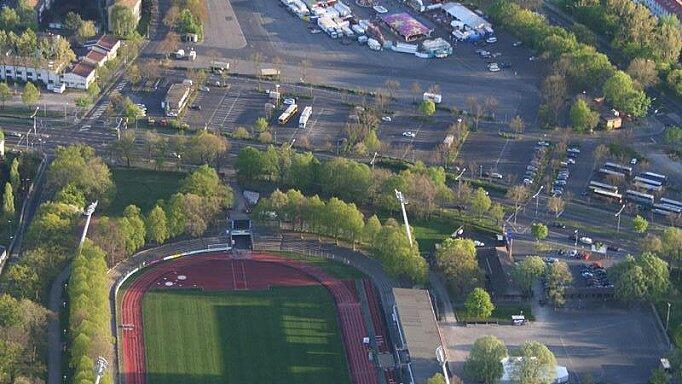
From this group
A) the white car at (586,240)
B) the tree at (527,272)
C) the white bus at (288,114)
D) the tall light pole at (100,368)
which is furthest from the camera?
the white bus at (288,114)

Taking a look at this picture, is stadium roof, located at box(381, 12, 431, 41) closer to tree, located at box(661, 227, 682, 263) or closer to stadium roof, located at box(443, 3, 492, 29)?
stadium roof, located at box(443, 3, 492, 29)

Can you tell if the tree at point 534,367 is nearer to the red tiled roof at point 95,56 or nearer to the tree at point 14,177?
the tree at point 14,177

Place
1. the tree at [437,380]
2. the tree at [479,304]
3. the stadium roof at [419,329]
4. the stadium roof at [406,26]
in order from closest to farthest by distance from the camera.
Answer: the tree at [437,380], the stadium roof at [419,329], the tree at [479,304], the stadium roof at [406,26]

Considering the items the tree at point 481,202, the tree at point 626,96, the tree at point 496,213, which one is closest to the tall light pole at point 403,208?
the tree at point 481,202

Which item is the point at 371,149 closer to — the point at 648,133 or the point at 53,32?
the point at 648,133

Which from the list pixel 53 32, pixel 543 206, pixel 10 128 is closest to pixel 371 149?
pixel 543 206

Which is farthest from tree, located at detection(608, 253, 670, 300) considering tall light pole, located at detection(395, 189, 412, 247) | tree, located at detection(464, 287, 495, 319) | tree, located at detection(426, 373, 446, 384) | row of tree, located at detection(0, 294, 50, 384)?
row of tree, located at detection(0, 294, 50, 384)

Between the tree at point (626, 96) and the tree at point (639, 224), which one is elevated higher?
the tree at point (626, 96)
